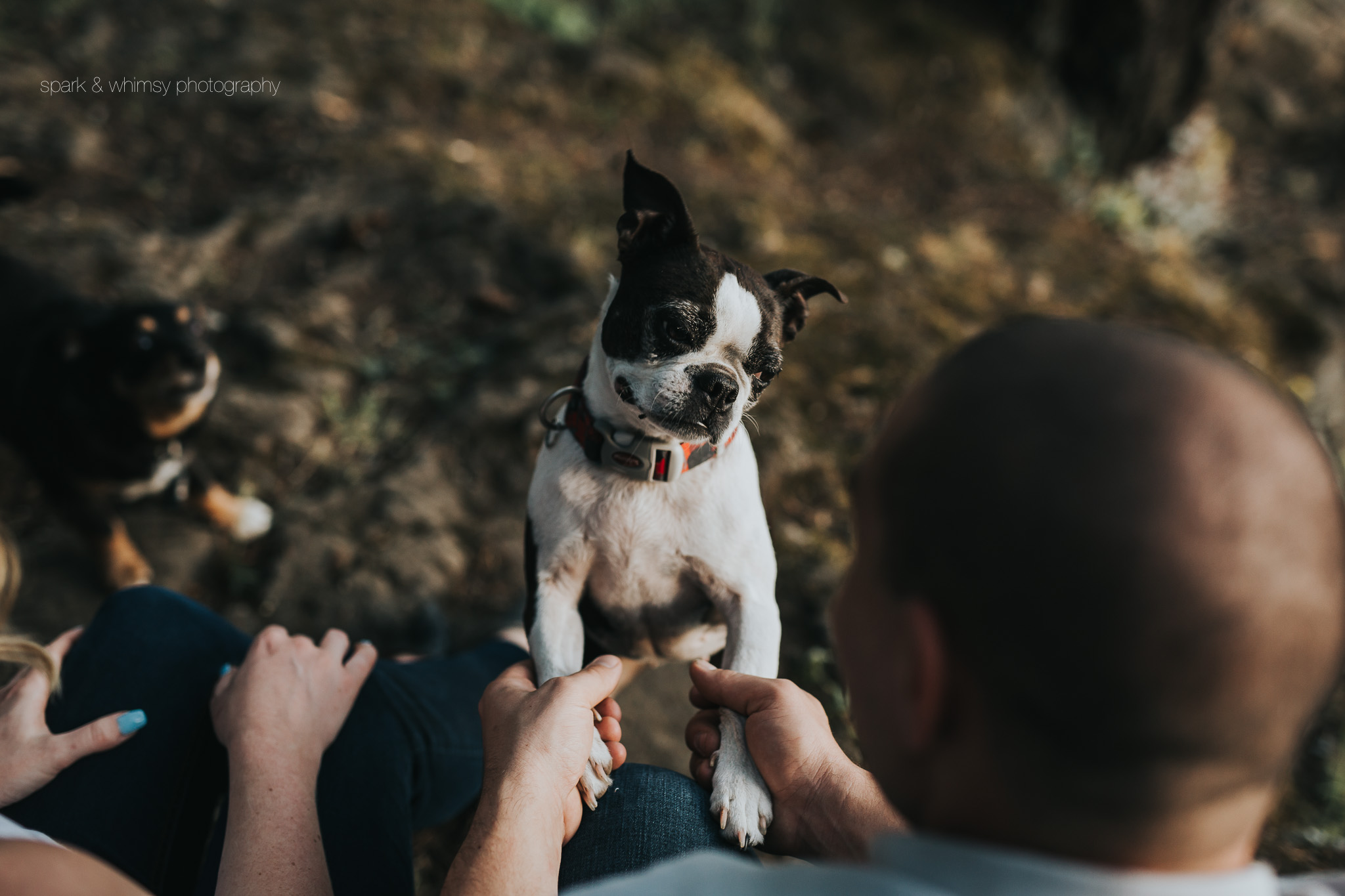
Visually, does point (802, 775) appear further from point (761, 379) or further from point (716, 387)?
point (761, 379)

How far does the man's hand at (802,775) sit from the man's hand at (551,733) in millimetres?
260

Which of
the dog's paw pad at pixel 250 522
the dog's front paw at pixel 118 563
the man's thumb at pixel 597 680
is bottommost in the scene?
the dog's front paw at pixel 118 563

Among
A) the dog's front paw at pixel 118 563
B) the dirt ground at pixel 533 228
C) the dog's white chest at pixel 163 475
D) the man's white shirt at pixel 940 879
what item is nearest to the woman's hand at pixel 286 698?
the dirt ground at pixel 533 228

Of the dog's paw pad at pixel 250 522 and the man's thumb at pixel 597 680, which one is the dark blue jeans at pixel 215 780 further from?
the dog's paw pad at pixel 250 522

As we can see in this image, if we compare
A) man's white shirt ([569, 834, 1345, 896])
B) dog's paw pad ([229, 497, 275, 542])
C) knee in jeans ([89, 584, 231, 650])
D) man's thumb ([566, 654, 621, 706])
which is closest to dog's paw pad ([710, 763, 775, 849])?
man's thumb ([566, 654, 621, 706])

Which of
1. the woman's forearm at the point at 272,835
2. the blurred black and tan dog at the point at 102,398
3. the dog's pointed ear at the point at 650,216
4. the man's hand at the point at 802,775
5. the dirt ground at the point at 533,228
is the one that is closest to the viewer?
the woman's forearm at the point at 272,835

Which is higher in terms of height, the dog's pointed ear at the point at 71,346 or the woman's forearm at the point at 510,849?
the woman's forearm at the point at 510,849

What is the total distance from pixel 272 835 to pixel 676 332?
4.41 feet

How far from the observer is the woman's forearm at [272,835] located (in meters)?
1.33

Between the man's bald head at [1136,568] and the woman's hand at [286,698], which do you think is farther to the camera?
the woman's hand at [286,698]

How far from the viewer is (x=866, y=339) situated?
4148 mm

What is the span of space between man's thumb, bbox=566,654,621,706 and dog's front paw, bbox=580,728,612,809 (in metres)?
0.07

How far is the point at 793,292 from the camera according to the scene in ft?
6.60

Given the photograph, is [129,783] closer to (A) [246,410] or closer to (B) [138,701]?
(B) [138,701]
